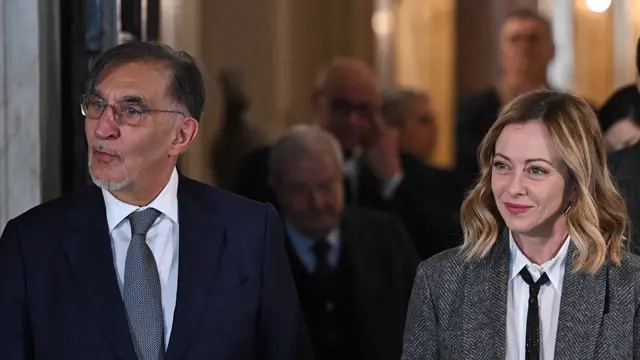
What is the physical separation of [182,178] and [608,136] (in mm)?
1712

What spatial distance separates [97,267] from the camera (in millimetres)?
3293

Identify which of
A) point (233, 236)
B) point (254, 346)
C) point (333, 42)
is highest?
point (333, 42)

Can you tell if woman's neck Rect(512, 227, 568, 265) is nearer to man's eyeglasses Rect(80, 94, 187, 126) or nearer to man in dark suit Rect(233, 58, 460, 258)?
man's eyeglasses Rect(80, 94, 187, 126)

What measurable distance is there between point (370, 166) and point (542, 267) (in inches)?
91.7

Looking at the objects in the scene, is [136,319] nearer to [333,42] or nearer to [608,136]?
[608,136]

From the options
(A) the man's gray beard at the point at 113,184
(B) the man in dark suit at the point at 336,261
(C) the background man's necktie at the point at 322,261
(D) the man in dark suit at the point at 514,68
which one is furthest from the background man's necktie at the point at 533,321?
(D) the man in dark suit at the point at 514,68

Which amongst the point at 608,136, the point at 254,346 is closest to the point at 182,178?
the point at 254,346

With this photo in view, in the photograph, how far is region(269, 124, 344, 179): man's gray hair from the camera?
17.4 ft

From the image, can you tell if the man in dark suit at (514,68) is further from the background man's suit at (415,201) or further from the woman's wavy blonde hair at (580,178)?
the woman's wavy blonde hair at (580,178)

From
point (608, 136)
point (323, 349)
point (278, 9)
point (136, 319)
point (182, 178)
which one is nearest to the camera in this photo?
point (136, 319)

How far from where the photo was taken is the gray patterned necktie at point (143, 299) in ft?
10.7

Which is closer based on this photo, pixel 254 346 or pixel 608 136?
pixel 254 346

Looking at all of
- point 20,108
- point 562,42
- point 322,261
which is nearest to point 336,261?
point 322,261

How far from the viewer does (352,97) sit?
5.70 metres
